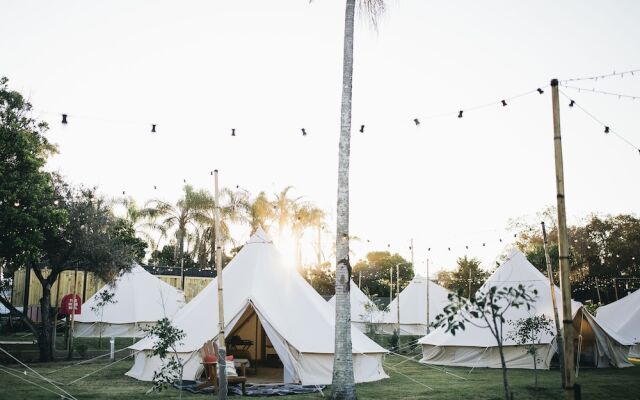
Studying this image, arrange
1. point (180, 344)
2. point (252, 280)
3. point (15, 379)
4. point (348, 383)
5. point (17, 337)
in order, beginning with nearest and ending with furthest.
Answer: point (348, 383), point (180, 344), point (15, 379), point (252, 280), point (17, 337)

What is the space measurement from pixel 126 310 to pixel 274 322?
1369 centimetres

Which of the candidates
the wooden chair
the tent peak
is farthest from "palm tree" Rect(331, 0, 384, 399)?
the tent peak

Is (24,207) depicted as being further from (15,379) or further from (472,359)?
(472,359)

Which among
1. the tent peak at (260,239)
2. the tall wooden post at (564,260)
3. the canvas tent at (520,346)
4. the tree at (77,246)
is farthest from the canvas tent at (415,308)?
the tall wooden post at (564,260)

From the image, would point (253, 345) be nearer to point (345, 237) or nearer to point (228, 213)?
point (345, 237)

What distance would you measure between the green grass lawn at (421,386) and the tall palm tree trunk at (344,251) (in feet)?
2.91

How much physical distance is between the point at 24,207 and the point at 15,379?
428 cm

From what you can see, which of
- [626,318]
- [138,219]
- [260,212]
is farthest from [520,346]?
[138,219]

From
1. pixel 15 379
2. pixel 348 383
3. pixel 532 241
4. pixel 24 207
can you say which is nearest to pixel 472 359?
pixel 348 383

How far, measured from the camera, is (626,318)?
19.0 meters

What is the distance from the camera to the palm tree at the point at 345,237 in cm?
888

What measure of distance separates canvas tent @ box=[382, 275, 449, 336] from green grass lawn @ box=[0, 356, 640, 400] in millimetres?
14562

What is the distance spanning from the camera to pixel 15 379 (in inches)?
438

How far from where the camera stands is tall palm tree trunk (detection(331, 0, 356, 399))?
29.1 ft
